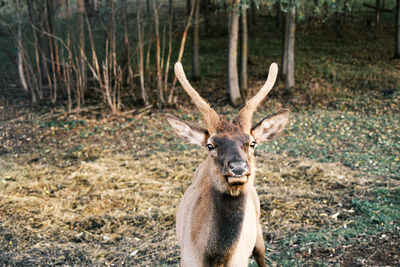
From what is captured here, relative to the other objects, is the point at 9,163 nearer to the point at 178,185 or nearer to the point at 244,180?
the point at 178,185

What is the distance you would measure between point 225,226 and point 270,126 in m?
1.13

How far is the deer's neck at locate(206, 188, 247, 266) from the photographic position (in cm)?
349

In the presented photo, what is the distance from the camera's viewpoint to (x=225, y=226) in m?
3.49

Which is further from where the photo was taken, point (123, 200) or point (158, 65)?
point (158, 65)

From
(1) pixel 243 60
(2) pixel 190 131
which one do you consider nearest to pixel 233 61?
(1) pixel 243 60

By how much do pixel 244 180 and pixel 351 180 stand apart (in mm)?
5299

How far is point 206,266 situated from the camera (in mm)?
3543

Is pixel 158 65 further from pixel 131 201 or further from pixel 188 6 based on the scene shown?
pixel 188 6

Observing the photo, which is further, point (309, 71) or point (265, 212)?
point (309, 71)

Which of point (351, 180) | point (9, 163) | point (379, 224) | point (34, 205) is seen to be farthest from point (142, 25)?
point (379, 224)

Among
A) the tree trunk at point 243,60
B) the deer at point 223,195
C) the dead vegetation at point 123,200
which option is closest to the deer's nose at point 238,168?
the deer at point 223,195

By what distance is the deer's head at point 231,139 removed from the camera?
321 centimetres

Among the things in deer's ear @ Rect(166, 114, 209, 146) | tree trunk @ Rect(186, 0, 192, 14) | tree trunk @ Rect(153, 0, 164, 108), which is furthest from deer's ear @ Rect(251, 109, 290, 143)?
tree trunk @ Rect(186, 0, 192, 14)

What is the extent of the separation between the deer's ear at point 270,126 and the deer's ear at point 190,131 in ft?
1.65
